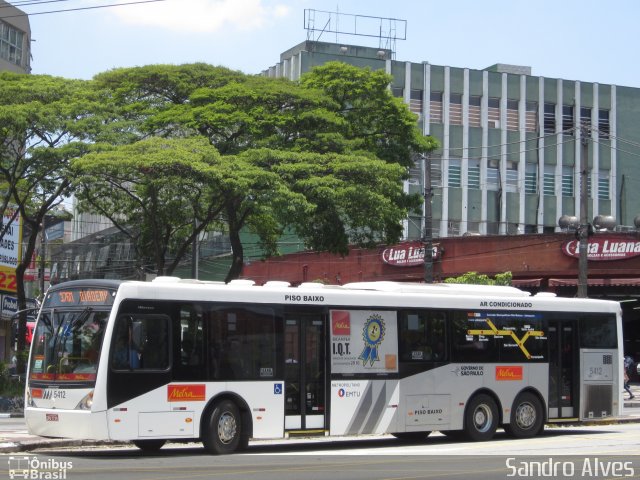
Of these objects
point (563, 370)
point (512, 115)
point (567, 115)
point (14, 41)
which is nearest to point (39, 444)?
point (563, 370)

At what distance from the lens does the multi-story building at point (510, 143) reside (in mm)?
61281

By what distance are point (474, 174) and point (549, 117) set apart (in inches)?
269

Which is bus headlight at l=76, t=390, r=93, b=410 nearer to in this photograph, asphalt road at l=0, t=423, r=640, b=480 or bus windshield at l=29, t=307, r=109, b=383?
bus windshield at l=29, t=307, r=109, b=383

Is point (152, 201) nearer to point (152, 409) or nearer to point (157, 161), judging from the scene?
point (157, 161)

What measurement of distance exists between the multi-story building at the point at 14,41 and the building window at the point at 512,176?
2887 centimetres

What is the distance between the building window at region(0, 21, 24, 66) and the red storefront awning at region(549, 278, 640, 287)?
30.4 m

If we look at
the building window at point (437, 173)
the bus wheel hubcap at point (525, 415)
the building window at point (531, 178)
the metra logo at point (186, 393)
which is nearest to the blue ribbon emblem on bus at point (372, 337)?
the metra logo at point (186, 393)

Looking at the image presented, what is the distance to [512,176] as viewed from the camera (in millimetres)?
63281

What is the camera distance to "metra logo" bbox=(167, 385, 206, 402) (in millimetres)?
17378

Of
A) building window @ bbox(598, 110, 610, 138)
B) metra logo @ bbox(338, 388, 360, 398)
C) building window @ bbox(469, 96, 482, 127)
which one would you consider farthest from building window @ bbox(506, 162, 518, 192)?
metra logo @ bbox(338, 388, 360, 398)

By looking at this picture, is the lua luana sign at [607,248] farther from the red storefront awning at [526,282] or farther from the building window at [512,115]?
the building window at [512,115]

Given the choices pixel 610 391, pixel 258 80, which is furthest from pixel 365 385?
pixel 258 80

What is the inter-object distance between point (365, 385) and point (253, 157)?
1316 cm

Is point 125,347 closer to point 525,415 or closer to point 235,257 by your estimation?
point 525,415
